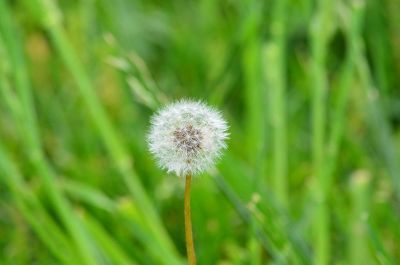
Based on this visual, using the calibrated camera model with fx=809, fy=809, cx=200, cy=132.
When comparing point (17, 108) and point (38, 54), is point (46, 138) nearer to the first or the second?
point (38, 54)

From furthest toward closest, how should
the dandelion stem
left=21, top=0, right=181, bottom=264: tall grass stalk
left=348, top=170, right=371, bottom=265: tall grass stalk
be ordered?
left=21, top=0, right=181, bottom=264: tall grass stalk, left=348, top=170, right=371, bottom=265: tall grass stalk, the dandelion stem

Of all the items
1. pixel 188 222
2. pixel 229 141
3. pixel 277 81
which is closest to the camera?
pixel 188 222

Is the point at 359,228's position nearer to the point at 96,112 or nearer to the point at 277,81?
the point at 277,81

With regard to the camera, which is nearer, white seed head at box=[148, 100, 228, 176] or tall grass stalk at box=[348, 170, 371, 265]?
white seed head at box=[148, 100, 228, 176]

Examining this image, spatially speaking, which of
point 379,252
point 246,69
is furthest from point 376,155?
point 379,252

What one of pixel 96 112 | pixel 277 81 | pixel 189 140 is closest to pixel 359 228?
pixel 277 81

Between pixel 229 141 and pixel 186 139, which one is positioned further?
pixel 229 141

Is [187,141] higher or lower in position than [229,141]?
lower

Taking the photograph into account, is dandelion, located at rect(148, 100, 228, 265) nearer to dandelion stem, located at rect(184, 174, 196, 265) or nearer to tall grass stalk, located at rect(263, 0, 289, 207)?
dandelion stem, located at rect(184, 174, 196, 265)

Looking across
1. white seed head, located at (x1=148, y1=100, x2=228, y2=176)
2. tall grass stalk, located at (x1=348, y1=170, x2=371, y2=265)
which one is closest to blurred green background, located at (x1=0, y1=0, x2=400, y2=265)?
tall grass stalk, located at (x1=348, y1=170, x2=371, y2=265)
